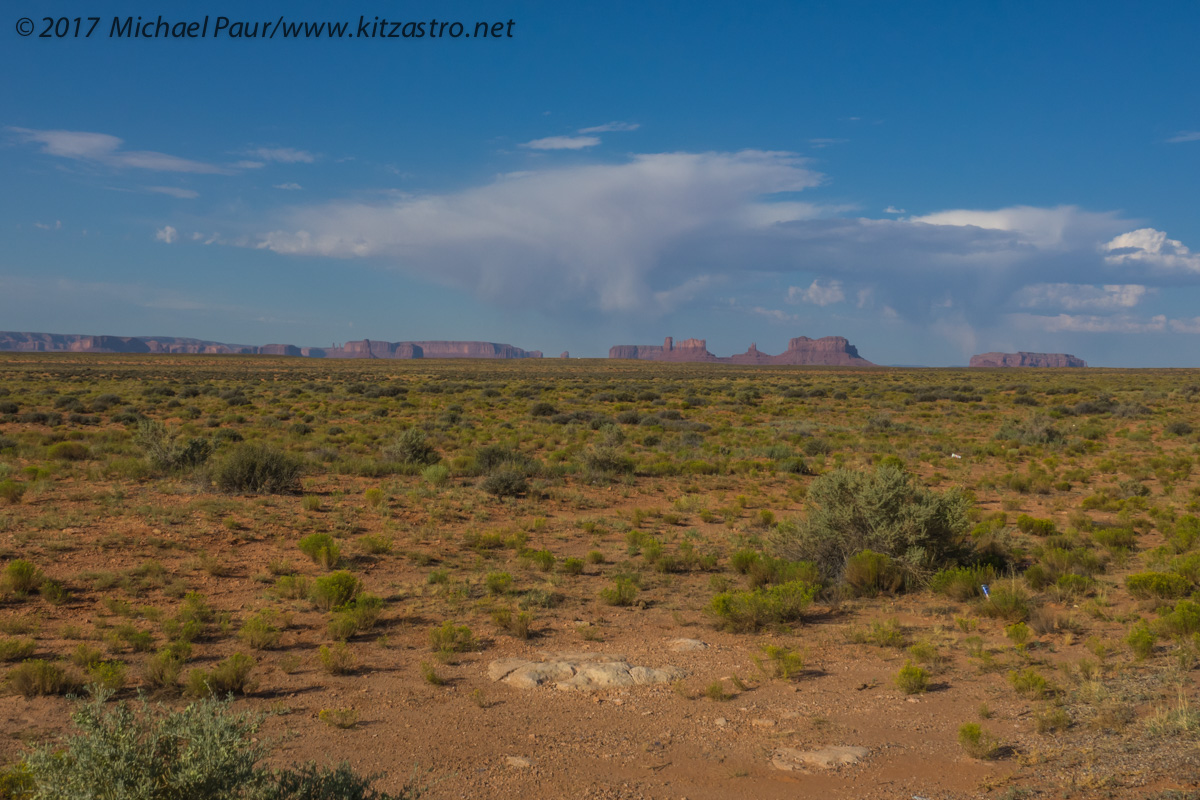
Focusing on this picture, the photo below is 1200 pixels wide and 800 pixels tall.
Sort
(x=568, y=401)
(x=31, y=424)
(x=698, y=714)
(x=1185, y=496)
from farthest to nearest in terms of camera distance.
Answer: (x=568, y=401)
(x=31, y=424)
(x=1185, y=496)
(x=698, y=714)

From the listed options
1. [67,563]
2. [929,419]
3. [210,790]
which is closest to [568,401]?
[929,419]

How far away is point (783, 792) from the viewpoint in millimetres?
4617

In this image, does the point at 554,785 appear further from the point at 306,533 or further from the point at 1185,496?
the point at 1185,496

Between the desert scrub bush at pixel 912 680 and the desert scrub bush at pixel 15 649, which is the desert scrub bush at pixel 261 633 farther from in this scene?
the desert scrub bush at pixel 912 680

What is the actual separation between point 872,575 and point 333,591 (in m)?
6.57

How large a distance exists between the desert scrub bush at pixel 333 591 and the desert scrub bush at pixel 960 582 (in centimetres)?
714

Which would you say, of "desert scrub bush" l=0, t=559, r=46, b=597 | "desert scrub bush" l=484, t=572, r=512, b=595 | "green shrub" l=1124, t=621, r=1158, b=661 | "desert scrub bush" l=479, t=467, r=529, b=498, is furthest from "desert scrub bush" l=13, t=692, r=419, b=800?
"desert scrub bush" l=479, t=467, r=529, b=498

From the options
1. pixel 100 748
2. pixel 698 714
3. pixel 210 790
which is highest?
pixel 100 748

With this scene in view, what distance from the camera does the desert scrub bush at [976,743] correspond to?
4859mm

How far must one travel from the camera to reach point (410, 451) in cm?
1794

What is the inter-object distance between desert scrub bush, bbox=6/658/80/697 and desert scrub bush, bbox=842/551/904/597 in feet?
26.8

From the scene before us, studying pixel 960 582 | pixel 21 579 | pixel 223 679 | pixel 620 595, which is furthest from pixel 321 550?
pixel 960 582

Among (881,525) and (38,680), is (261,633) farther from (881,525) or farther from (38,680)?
(881,525)

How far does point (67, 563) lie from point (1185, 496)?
19.8 metres
